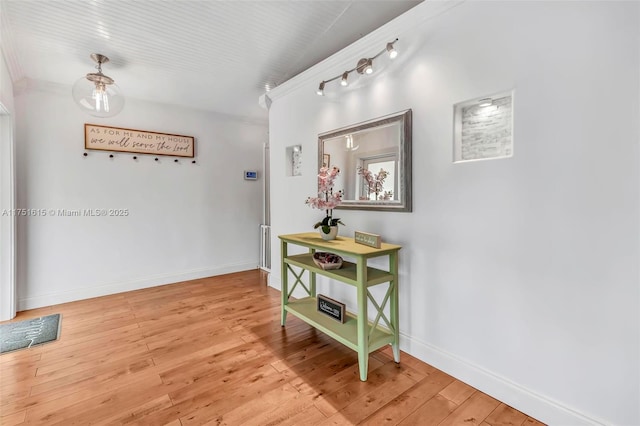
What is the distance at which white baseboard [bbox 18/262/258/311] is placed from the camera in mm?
3232

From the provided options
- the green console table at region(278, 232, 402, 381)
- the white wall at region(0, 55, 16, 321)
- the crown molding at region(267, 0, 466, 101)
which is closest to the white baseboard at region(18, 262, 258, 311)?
the white wall at region(0, 55, 16, 321)

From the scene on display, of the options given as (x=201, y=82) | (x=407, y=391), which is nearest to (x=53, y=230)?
(x=201, y=82)

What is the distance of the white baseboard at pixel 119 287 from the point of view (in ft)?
10.6

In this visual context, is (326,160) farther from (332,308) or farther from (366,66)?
(332,308)

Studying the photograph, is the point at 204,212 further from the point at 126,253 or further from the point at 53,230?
the point at 53,230

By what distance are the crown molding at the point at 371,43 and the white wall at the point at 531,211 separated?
0.6 inches

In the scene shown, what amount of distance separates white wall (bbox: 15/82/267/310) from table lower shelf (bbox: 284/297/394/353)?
7.73 feet

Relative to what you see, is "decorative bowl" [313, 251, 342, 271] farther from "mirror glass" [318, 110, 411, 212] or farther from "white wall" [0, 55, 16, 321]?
"white wall" [0, 55, 16, 321]

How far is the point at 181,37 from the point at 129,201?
235cm

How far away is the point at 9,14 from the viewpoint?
2092mm

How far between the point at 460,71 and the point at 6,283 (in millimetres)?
4568

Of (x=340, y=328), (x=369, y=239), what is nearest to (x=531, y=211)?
(x=369, y=239)

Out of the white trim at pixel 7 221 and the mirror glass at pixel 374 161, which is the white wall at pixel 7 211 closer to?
the white trim at pixel 7 221

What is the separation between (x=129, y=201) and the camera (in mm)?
3795
